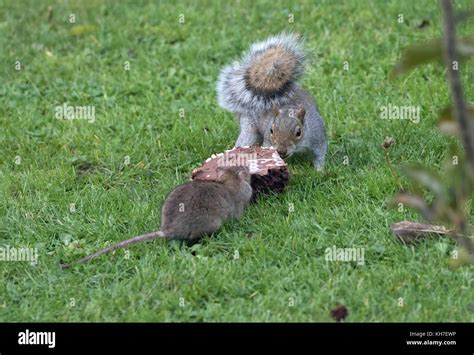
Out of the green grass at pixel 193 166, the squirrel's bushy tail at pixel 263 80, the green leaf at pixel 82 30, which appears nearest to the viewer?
the green grass at pixel 193 166

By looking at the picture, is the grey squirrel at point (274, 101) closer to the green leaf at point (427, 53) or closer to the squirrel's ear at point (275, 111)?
the squirrel's ear at point (275, 111)

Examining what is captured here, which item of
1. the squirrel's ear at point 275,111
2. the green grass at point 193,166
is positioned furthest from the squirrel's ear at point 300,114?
the green grass at point 193,166

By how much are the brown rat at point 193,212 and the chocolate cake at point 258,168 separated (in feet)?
0.88

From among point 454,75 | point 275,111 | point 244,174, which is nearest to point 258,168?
point 244,174

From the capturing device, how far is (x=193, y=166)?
5.98m

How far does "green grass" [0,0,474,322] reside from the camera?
4.26 m

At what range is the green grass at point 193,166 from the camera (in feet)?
14.0

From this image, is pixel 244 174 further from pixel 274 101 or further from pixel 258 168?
pixel 274 101

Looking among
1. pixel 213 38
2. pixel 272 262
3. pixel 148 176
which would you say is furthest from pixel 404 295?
pixel 213 38

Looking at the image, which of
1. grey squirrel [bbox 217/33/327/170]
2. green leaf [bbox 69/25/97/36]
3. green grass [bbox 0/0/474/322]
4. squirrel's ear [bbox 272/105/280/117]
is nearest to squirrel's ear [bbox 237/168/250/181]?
green grass [bbox 0/0/474/322]

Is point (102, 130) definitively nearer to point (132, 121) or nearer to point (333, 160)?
point (132, 121)

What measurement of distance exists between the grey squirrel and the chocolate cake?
1.09ft

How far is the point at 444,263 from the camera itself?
436 centimetres

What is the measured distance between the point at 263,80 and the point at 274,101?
0.16 metres
